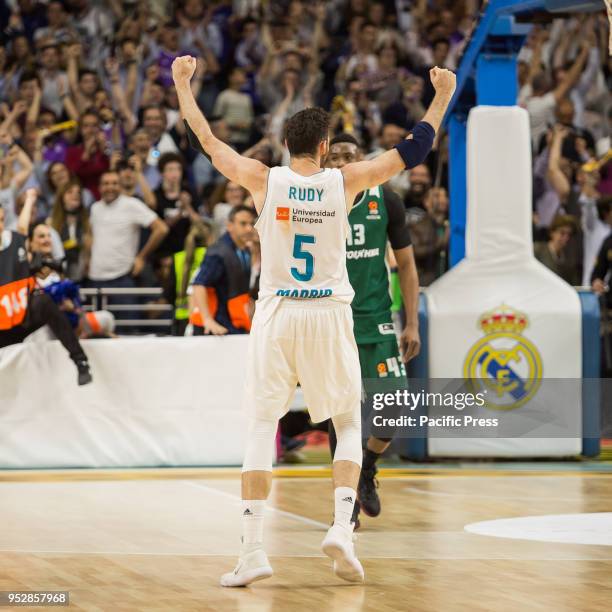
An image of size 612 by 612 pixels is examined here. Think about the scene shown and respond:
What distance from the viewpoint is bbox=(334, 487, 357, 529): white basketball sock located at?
19.7 ft

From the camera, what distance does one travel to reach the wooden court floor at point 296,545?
5.60 metres

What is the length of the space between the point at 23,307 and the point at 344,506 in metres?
5.74

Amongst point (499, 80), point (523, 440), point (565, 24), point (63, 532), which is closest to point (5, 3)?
point (565, 24)

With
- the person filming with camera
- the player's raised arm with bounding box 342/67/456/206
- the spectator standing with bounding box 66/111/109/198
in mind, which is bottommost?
the person filming with camera

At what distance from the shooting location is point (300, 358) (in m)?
6.09

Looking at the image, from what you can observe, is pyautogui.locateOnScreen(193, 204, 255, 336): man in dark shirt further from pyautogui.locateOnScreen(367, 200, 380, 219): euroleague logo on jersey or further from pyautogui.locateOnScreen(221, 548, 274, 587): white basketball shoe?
pyautogui.locateOnScreen(221, 548, 274, 587): white basketball shoe

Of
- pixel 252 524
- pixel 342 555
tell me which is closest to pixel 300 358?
pixel 252 524

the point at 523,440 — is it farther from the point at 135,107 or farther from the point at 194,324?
the point at 135,107

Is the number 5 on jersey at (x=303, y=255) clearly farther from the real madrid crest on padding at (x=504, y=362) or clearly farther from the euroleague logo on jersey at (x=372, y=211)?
the real madrid crest on padding at (x=504, y=362)

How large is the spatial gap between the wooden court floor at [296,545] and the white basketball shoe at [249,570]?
2.9 inches

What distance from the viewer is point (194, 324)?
11773mm

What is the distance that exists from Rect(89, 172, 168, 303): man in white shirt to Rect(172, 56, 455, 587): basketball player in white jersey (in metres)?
7.98

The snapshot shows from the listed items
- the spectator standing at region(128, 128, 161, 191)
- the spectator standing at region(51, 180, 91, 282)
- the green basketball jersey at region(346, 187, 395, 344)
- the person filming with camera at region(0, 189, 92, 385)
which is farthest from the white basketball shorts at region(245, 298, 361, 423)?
the spectator standing at region(128, 128, 161, 191)

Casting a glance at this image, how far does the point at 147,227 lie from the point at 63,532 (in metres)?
6.98
